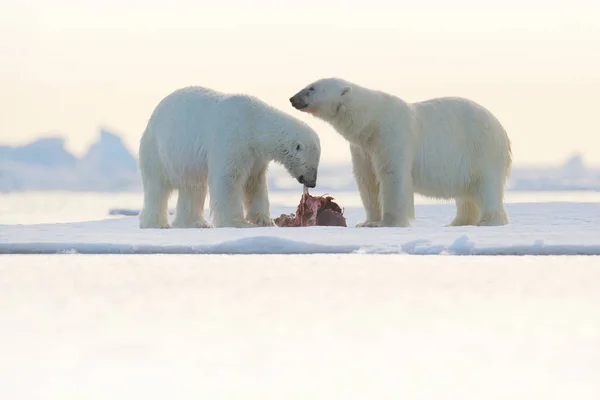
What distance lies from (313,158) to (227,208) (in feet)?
2.77

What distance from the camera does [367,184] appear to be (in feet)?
27.8

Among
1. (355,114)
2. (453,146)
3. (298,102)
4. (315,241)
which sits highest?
(298,102)

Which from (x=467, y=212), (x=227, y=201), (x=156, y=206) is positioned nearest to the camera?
(x=227, y=201)

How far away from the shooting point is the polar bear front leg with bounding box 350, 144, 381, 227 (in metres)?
8.41

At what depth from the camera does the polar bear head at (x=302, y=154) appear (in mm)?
7930

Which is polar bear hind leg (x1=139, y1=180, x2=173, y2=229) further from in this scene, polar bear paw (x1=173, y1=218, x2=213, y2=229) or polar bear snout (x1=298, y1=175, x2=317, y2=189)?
polar bear snout (x1=298, y1=175, x2=317, y2=189)

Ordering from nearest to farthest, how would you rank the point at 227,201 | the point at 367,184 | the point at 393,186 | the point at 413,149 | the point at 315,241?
the point at 315,241
the point at 227,201
the point at 393,186
the point at 413,149
the point at 367,184

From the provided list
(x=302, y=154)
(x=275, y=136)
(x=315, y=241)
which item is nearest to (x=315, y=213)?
(x=302, y=154)

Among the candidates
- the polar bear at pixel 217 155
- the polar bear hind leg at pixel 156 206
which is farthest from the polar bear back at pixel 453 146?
the polar bear hind leg at pixel 156 206

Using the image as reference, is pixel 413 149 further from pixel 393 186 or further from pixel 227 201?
pixel 227 201

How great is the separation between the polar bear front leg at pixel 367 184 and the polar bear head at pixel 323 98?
47 cm

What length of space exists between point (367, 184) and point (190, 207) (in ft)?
5.26

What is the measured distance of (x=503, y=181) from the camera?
8805 millimetres

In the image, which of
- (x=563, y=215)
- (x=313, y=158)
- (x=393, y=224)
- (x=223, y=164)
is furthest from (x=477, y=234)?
(x=563, y=215)
